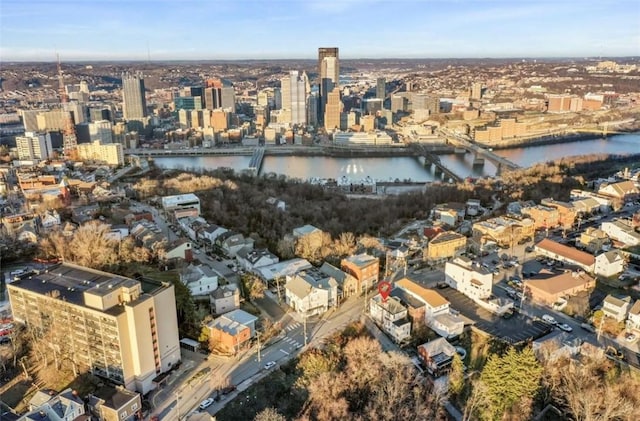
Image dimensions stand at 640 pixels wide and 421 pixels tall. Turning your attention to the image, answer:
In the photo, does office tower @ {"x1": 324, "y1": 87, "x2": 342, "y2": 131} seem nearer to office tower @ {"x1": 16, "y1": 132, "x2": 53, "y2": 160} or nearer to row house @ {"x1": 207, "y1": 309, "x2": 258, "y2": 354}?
office tower @ {"x1": 16, "y1": 132, "x2": 53, "y2": 160}

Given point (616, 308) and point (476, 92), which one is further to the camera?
point (476, 92)

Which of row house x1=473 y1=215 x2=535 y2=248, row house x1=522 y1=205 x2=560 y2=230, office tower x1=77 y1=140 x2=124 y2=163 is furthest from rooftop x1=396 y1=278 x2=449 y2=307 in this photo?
office tower x1=77 y1=140 x2=124 y2=163

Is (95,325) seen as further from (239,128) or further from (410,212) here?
(239,128)

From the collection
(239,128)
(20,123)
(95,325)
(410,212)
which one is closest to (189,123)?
(239,128)

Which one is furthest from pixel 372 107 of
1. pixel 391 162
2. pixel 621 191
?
pixel 621 191

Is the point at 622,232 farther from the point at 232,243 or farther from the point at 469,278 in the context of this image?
the point at 232,243

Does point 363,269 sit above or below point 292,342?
above
